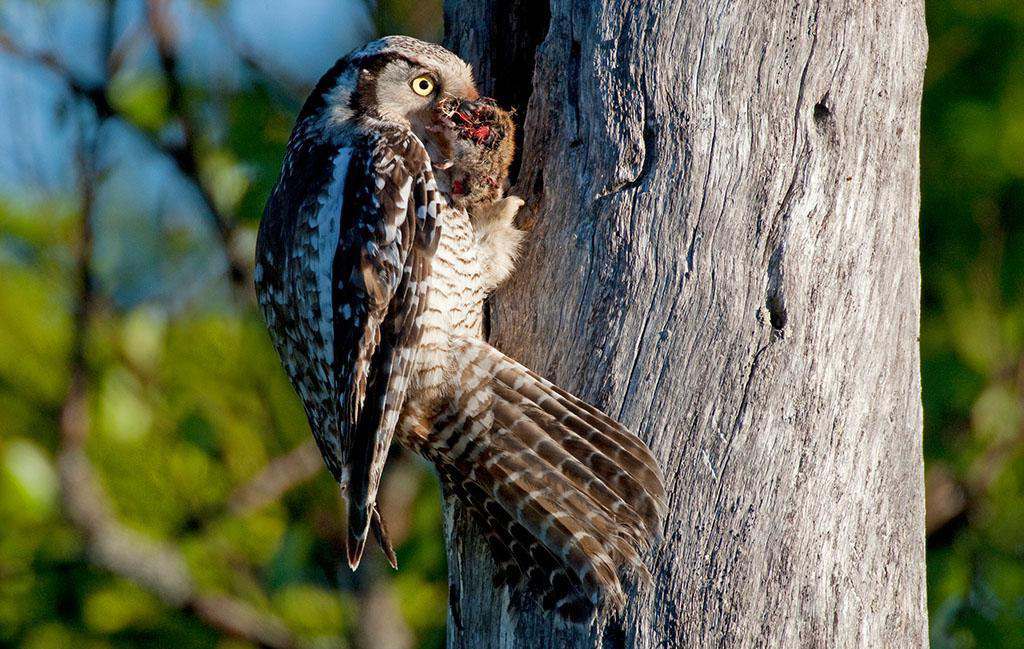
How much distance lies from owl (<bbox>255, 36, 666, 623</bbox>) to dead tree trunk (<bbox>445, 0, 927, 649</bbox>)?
4.2 inches

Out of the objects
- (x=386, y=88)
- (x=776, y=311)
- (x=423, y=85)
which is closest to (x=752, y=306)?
(x=776, y=311)

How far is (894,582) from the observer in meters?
2.52

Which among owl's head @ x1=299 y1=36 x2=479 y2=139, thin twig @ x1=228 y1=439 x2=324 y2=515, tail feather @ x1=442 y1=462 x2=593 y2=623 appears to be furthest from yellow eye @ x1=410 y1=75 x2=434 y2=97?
thin twig @ x1=228 y1=439 x2=324 y2=515

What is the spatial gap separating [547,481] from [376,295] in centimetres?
67

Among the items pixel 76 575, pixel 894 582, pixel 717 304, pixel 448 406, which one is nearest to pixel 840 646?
pixel 894 582

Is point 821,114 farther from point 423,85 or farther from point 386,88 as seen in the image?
point 386,88

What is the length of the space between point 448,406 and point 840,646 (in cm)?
113

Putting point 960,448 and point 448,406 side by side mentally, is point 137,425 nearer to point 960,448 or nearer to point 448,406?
point 448,406

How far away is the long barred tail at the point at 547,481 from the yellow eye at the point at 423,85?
830 mm

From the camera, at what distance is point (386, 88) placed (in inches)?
132

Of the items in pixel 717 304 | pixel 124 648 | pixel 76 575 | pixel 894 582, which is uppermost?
pixel 717 304

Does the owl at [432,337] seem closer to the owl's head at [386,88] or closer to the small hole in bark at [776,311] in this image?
the owl's head at [386,88]

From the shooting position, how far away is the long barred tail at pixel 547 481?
2.48 m

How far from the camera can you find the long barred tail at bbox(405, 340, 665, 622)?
2.48 metres
